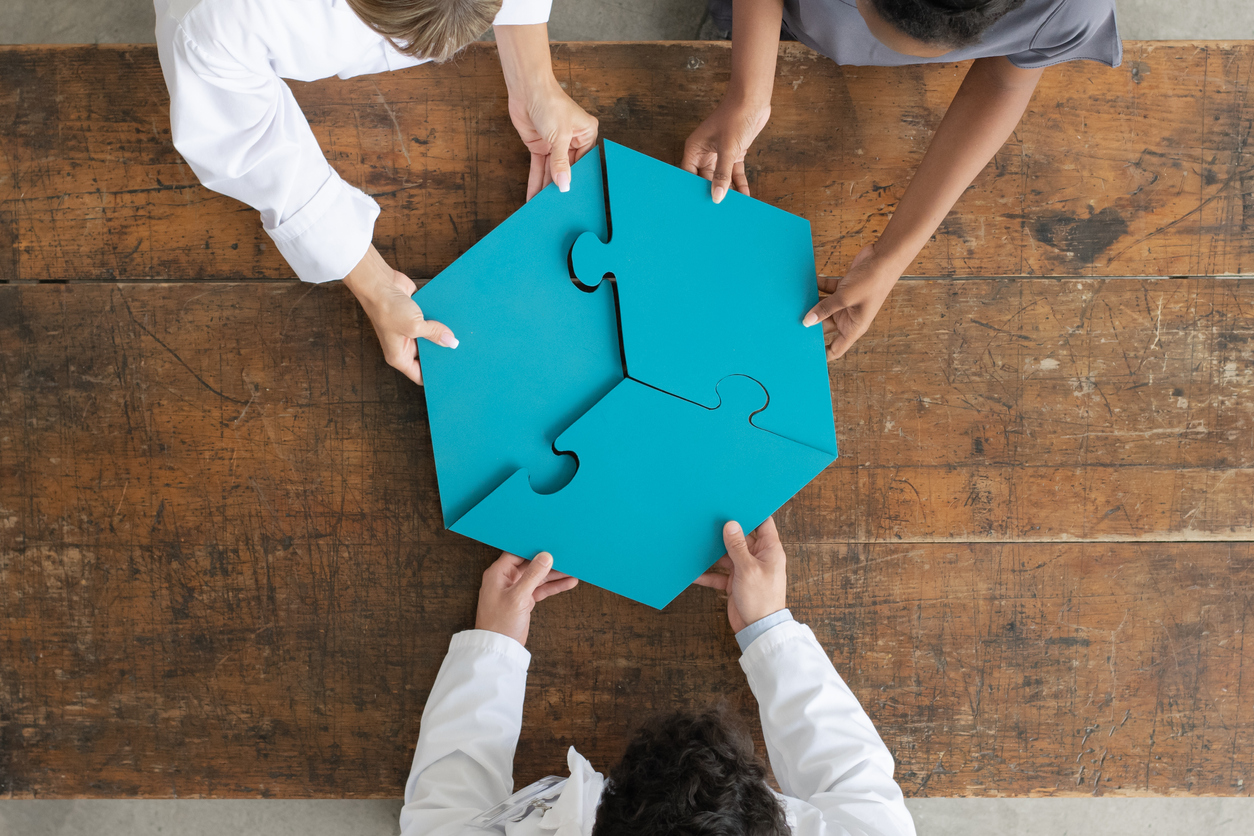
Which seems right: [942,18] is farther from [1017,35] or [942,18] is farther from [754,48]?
[754,48]

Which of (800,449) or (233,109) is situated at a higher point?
(233,109)

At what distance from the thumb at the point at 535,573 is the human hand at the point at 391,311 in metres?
0.35

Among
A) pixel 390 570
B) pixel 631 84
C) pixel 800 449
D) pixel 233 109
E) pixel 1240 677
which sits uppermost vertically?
pixel 631 84

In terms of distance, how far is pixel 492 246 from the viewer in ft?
3.66

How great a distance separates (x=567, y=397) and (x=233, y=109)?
56 centimetres

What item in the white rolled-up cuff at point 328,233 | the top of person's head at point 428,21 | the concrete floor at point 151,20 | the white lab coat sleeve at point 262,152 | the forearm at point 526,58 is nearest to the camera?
the top of person's head at point 428,21

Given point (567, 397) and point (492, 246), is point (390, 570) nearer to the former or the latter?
point (567, 397)

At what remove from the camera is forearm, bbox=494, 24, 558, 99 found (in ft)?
3.55

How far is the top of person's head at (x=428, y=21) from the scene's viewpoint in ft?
2.39

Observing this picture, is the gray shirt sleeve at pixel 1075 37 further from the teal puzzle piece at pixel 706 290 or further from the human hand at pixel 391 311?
the human hand at pixel 391 311

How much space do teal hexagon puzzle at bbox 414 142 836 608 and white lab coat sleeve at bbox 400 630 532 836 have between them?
173mm

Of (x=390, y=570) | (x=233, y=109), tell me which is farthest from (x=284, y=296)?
(x=390, y=570)

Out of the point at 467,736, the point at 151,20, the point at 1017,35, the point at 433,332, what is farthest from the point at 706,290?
the point at 151,20

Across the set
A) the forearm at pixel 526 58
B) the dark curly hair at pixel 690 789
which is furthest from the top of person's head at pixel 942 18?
the dark curly hair at pixel 690 789
